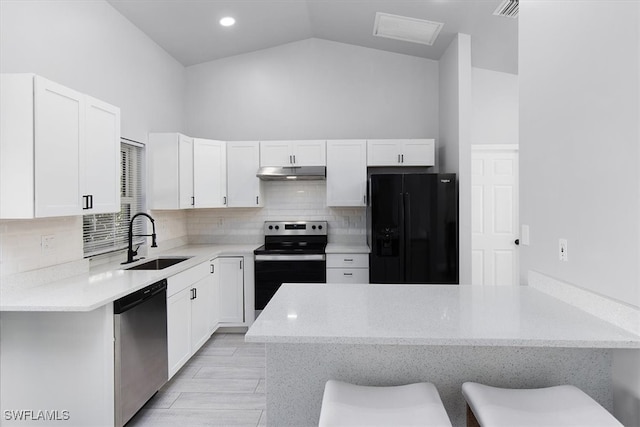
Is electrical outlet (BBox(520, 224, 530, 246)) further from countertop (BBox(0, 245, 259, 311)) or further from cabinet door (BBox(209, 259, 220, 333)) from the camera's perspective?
cabinet door (BBox(209, 259, 220, 333))

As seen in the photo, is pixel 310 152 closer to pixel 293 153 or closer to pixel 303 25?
pixel 293 153

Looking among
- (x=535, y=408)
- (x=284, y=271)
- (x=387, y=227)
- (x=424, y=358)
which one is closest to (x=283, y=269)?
(x=284, y=271)

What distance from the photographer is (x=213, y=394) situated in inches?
111

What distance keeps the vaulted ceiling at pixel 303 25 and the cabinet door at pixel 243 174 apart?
3.92ft

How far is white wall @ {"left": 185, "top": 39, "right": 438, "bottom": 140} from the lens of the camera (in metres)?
4.65

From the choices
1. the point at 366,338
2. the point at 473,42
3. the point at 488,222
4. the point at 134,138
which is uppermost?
the point at 473,42

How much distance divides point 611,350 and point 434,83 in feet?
12.3

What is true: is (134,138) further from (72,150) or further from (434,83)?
(434,83)

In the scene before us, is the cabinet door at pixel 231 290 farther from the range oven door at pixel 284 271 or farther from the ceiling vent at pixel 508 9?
the ceiling vent at pixel 508 9

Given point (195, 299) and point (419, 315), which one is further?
point (195, 299)

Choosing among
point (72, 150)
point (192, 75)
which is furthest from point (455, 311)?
point (192, 75)

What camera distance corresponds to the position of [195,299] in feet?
11.2

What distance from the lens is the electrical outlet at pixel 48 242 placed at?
7.94 ft

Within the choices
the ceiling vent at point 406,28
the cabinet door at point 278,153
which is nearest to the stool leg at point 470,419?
the cabinet door at point 278,153
